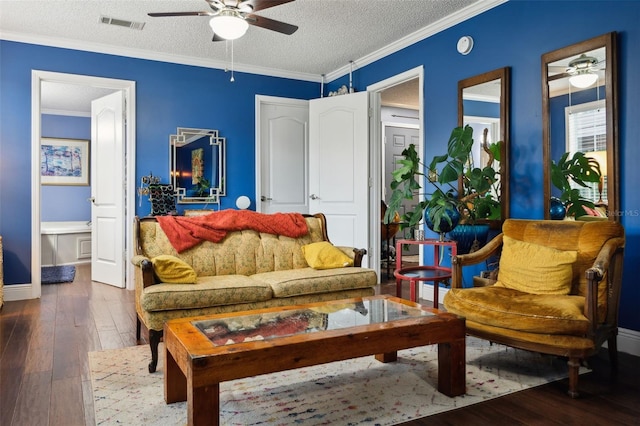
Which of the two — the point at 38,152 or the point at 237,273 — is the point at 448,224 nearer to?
the point at 237,273

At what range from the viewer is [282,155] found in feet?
19.5

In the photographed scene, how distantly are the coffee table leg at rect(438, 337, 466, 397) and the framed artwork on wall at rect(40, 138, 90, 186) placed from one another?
730 centimetres

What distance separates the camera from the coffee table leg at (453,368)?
2.21 metres

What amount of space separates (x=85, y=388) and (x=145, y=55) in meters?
4.01

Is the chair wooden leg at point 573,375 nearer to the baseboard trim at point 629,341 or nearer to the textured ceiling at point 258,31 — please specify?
the baseboard trim at point 629,341

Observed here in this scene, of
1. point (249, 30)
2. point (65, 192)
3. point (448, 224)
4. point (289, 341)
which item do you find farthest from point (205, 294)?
point (65, 192)

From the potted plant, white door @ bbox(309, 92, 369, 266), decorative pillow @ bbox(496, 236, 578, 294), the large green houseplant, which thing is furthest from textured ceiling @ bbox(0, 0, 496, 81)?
decorative pillow @ bbox(496, 236, 578, 294)

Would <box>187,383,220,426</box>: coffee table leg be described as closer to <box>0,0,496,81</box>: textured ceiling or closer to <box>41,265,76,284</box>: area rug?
<box>0,0,496,81</box>: textured ceiling

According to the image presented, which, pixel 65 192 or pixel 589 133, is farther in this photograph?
pixel 65 192

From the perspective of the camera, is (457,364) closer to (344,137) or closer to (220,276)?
(220,276)

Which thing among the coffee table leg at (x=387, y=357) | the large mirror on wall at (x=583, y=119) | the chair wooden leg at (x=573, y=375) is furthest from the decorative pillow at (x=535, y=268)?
the coffee table leg at (x=387, y=357)

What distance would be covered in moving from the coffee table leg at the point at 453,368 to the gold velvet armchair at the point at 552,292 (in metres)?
0.34

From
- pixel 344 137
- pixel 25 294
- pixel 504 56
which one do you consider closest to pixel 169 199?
pixel 25 294

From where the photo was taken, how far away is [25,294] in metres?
4.59
